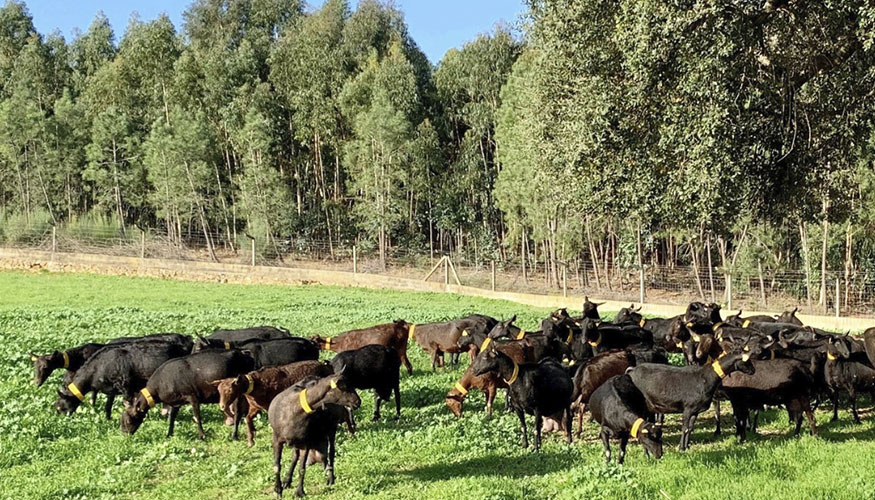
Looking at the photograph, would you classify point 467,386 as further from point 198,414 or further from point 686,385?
point 198,414

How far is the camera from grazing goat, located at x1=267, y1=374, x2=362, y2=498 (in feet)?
26.4

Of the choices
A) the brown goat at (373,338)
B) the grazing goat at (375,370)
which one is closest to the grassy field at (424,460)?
the grazing goat at (375,370)

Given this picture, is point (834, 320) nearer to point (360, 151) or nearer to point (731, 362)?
point (731, 362)

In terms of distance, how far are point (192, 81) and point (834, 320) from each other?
50307 mm

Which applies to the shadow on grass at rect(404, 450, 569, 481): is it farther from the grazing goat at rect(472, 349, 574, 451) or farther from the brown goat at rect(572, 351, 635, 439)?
the brown goat at rect(572, 351, 635, 439)

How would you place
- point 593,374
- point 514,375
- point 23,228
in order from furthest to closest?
point 23,228
point 593,374
point 514,375

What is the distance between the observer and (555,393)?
9977 mm

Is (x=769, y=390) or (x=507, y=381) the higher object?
(x=507, y=381)

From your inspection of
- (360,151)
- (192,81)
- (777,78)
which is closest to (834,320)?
(777,78)

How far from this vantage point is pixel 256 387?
32.6 ft

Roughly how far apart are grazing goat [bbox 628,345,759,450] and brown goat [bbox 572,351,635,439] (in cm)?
96

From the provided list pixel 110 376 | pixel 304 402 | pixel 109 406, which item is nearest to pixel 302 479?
pixel 304 402

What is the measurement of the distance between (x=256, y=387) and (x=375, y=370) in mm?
2151

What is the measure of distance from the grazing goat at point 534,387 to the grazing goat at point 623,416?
0.58 metres
